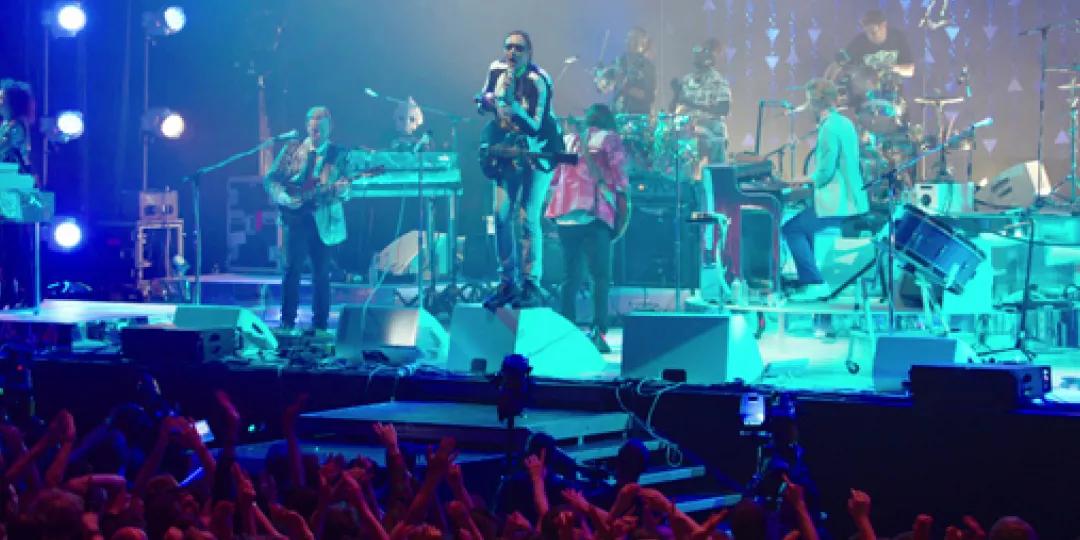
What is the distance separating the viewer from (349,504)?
468 centimetres

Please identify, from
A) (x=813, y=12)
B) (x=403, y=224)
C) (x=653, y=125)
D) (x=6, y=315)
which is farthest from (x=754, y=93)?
(x=6, y=315)

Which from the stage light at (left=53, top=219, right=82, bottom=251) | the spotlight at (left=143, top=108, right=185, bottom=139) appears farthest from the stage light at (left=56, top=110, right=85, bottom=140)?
the spotlight at (left=143, top=108, right=185, bottom=139)

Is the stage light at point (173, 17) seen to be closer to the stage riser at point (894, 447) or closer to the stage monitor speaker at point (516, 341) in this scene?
the stage monitor speaker at point (516, 341)

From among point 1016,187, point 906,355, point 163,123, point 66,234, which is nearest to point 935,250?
point 906,355

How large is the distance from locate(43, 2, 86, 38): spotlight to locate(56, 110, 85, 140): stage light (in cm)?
82

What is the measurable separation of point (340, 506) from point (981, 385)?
3919mm

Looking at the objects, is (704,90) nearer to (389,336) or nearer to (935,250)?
(935,250)

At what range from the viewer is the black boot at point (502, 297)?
9203 millimetres

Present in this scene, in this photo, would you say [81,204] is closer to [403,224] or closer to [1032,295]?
[403,224]

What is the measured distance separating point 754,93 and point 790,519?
13053 millimetres

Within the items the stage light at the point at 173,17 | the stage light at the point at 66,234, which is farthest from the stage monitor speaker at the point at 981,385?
the stage light at the point at 173,17

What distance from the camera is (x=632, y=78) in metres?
16.7

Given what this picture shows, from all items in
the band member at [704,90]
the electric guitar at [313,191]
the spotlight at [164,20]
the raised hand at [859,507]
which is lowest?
the raised hand at [859,507]

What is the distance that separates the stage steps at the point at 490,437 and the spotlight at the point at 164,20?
29.1 ft
